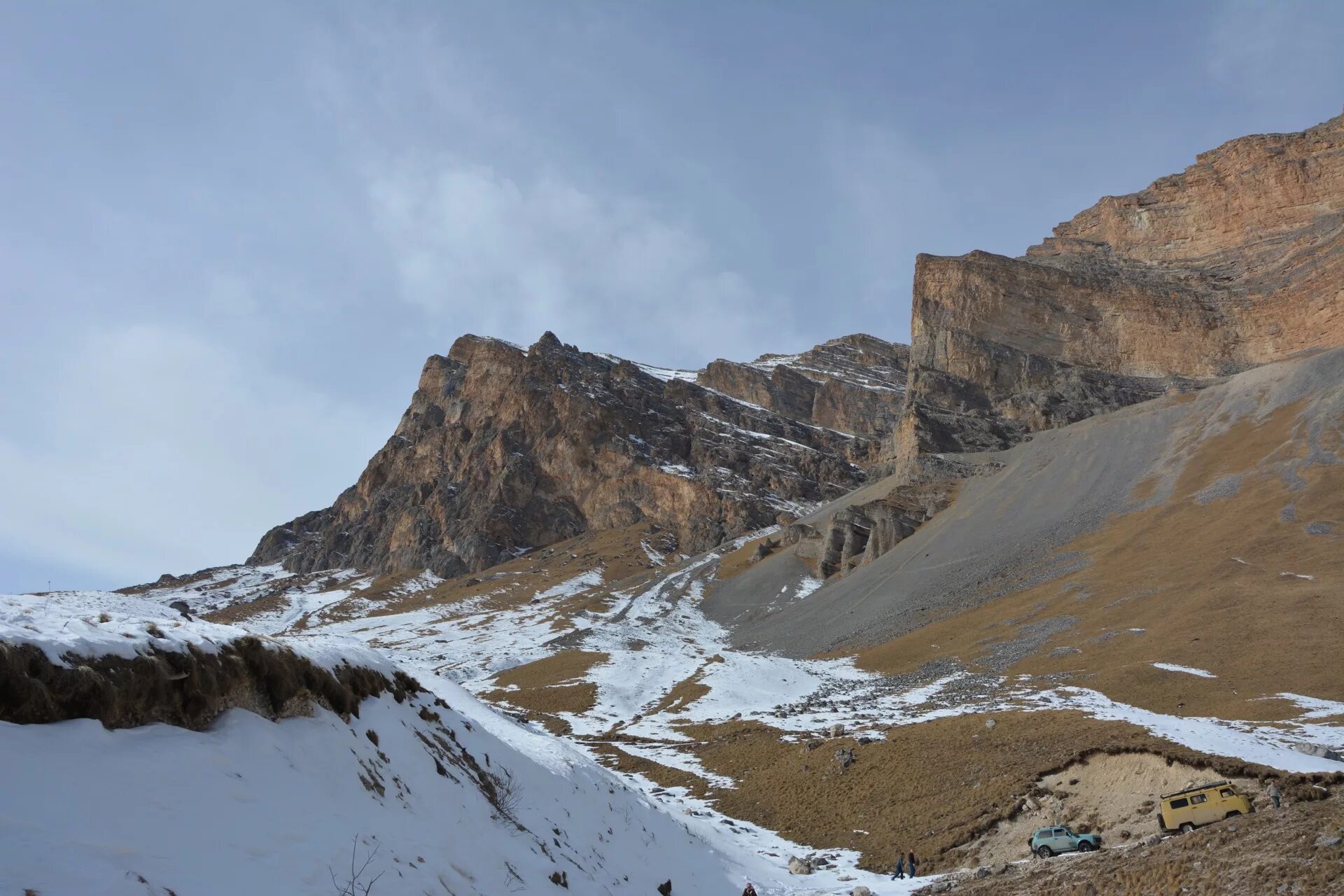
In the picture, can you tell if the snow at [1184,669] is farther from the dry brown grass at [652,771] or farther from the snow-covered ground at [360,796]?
the dry brown grass at [652,771]

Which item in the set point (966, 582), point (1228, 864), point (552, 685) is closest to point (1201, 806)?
point (1228, 864)

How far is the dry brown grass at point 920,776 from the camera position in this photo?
22797mm

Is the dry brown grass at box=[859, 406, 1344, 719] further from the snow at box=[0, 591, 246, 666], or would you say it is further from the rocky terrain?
the snow at box=[0, 591, 246, 666]

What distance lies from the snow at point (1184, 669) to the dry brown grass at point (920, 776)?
12.0 metres

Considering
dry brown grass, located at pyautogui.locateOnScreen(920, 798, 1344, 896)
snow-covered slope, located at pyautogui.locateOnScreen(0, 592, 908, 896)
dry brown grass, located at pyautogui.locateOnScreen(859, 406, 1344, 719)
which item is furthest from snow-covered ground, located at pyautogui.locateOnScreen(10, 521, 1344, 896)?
dry brown grass, located at pyautogui.locateOnScreen(920, 798, 1344, 896)

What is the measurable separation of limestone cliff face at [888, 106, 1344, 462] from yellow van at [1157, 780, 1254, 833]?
337 ft

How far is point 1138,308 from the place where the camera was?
144 metres

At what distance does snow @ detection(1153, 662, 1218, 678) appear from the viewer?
36.5m

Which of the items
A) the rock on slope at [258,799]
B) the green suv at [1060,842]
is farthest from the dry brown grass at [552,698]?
the rock on slope at [258,799]

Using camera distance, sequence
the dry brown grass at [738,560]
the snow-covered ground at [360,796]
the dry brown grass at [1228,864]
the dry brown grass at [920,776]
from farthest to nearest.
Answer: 1. the dry brown grass at [738,560]
2. the dry brown grass at [920,776]
3. the dry brown grass at [1228,864]
4. the snow-covered ground at [360,796]

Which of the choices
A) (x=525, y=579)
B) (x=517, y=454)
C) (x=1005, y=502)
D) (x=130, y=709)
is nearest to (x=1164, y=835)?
(x=130, y=709)

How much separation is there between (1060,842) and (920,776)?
27.4ft

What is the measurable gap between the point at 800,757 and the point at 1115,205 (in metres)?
180

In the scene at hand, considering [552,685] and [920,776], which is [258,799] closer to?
[920,776]
